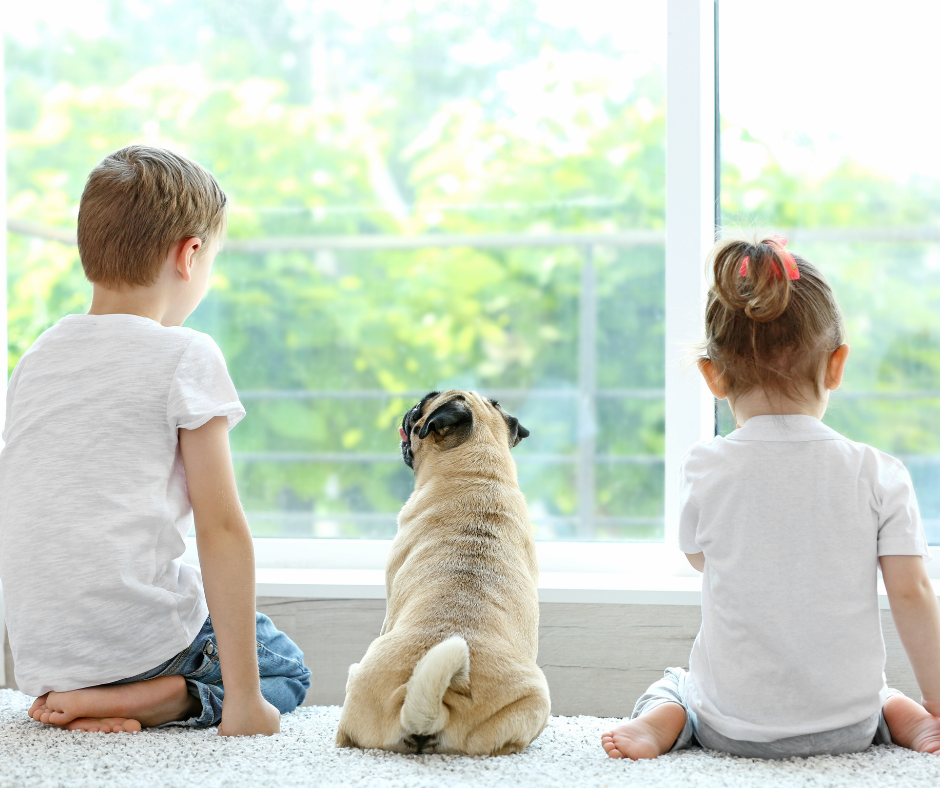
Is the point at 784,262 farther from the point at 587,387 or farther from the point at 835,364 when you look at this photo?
the point at 587,387

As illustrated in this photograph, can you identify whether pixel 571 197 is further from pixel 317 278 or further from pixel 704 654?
pixel 704 654

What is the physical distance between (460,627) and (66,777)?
0.42 meters

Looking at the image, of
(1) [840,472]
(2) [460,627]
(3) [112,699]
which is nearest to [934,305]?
(1) [840,472]

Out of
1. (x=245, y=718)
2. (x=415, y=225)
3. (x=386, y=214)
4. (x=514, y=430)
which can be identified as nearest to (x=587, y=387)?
(x=415, y=225)

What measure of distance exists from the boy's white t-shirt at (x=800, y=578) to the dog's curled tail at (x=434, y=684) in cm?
33

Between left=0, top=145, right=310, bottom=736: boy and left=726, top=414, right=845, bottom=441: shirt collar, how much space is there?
64cm

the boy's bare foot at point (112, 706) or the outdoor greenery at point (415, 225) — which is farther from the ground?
the outdoor greenery at point (415, 225)

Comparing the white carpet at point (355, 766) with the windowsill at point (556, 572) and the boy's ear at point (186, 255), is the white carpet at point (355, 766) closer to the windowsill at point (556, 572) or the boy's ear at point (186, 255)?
the windowsill at point (556, 572)

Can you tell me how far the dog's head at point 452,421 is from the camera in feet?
3.93

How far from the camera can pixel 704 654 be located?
1022 millimetres

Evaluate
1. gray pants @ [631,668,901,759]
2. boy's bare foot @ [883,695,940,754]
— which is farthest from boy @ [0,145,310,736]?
boy's bare foot @ [883,695,940,754]

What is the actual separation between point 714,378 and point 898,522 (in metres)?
0.27

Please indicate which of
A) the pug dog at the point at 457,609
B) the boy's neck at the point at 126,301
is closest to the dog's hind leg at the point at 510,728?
the pug dog at the point at 457,609

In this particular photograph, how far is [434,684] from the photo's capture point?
0.83 meters
